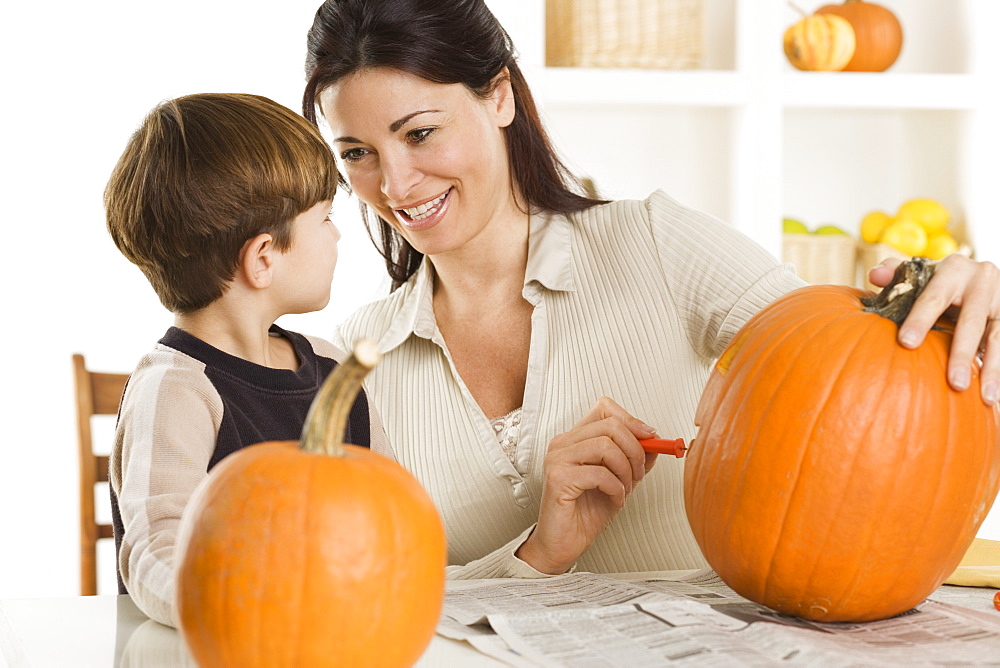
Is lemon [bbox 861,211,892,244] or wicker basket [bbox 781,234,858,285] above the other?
lemon [bbox 861,211,892,244]

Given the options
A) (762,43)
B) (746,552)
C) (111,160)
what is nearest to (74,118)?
(111,160)

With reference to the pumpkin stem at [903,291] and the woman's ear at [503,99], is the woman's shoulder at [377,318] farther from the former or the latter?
the pumpkin stem at [903,291]

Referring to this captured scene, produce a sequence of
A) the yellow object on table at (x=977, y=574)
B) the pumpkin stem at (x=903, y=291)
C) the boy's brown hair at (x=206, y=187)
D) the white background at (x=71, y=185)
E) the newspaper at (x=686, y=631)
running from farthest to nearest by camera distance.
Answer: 1. the white background at (x=71, y=185)
2. the boy's brown hair at (x=206, y=187)
3. the yellow object on table at (x=977, y=574)
4. the pumpkin stem at (x=903, y=291)
5. the newspaper at (x=686, y=631)

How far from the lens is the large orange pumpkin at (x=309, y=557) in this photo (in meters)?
0.49

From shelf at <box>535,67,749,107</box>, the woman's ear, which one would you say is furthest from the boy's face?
shelf at <box>535,67,749,107</box>

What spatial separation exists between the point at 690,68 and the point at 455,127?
1.33m

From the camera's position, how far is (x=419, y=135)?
1329 millimetres

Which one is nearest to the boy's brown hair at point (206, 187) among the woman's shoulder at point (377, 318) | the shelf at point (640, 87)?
the woman's shoulder at point (377, 318)

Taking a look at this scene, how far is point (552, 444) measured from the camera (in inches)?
42.4

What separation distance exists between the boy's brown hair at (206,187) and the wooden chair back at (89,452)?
1.20m

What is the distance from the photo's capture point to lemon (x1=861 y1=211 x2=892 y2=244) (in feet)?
8.41

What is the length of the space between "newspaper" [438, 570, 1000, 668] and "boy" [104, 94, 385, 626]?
28 centimetres

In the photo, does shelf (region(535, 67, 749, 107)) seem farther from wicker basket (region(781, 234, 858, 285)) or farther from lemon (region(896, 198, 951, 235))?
lemon (region(896, 198, 951, 235))

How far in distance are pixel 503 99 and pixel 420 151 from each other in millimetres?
231
